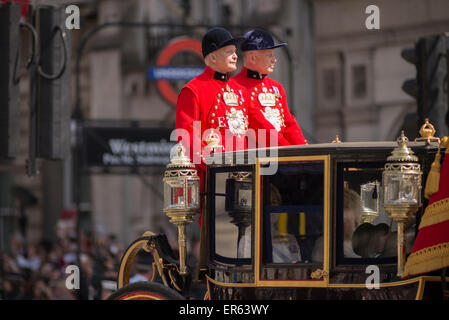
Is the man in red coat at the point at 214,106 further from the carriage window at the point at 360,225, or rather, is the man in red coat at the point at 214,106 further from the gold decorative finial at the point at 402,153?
the gold decorative finial at the point at 402,153

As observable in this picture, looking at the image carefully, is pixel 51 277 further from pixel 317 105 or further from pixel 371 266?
pixel 371 266

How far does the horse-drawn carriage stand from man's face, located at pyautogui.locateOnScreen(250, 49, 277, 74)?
4.05 feet

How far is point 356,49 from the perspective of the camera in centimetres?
2139

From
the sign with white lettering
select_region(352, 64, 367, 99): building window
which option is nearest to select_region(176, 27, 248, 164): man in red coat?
the sign with white lettering

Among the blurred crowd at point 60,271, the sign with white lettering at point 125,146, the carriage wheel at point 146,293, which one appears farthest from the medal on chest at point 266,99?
the sign with white lettering at point 125,146

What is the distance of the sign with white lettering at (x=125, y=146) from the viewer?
16172 mm

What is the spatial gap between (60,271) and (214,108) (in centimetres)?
1226

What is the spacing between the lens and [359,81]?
70.7 ft

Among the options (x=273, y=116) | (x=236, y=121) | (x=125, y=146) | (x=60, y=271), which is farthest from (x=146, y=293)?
(x=60, y=271)

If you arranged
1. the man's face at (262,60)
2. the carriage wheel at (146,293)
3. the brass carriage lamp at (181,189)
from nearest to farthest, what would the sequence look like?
the carriage wheel at (146,293)
the brass carriage lamp at (181,189)
the man's face at (262,60)

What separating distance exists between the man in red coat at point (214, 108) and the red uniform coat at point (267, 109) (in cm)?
14

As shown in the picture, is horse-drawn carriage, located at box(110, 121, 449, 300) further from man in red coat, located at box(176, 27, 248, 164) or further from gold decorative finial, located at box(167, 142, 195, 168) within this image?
man in red coat, located at box(176, 27, 248, 164)
